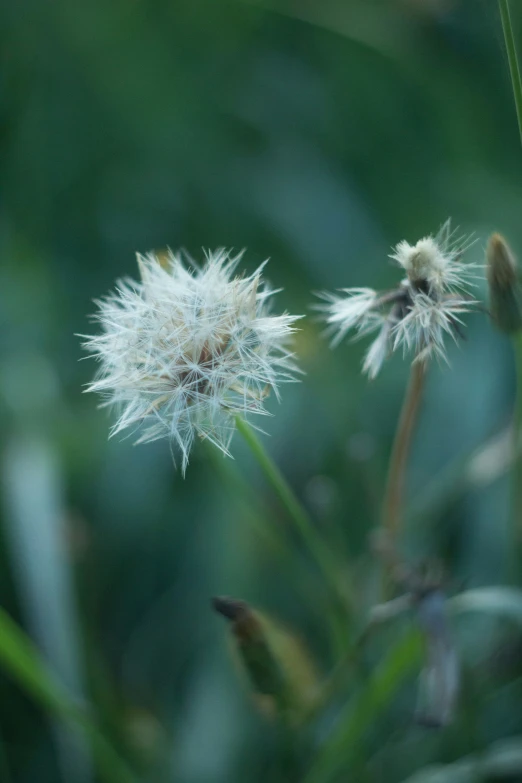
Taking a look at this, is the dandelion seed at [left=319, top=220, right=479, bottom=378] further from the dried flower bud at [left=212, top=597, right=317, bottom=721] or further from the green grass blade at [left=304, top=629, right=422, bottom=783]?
the green grass blade at [left=304, top=629, right=422, bottom=783]

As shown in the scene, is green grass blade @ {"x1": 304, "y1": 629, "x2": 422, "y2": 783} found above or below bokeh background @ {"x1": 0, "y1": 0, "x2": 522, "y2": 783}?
below

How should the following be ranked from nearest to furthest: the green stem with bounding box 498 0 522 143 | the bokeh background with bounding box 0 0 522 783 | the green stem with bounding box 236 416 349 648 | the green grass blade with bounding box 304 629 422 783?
the green stem with bounding box 498 0 522 143, the green stem with bounding box 236 416 349 648, the green grass blade with bounding box 304 629 422 783, the bokeh background with bounding box 0 0 522 783

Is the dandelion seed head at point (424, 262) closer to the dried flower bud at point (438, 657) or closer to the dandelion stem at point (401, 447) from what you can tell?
the dandelion stem at point (401, 447)

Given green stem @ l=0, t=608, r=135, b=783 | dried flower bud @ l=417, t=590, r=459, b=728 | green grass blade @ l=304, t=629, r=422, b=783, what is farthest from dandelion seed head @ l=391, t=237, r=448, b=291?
green stem @ l=0, t=608, r=135, b=783

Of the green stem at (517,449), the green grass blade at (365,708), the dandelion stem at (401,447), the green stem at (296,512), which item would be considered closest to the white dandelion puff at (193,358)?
the green stem at (296,512)

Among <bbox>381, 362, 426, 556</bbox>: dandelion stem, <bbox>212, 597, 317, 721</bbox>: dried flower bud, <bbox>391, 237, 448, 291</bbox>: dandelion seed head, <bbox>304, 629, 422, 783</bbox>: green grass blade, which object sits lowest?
<bbox>304, 629, 422, 783</bbox>: green grass blade

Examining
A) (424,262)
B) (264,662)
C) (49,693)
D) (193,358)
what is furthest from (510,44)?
(49,693)
